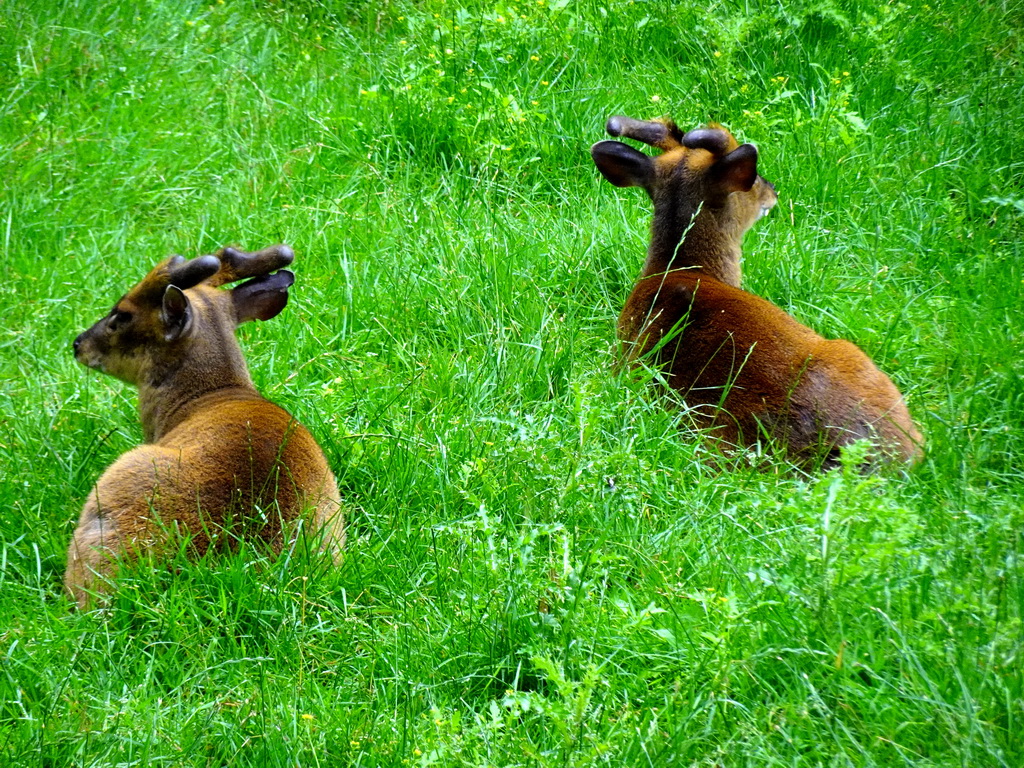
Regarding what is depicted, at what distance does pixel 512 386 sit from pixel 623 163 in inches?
60.0

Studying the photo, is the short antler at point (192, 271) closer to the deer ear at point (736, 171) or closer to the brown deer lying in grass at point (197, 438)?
the brown deer lying in grass at point (197, 438)

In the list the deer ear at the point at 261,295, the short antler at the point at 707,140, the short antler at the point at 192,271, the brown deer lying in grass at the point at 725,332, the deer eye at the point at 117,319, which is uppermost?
the short antler at the point at 707,140

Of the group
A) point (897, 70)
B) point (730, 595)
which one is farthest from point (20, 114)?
point (730, 595)

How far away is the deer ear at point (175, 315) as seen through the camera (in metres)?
5.61

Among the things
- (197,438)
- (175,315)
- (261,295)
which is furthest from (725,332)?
(175,315)

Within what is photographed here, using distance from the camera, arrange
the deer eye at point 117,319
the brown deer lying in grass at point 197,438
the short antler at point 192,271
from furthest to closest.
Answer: the deer eye at point 117,319 → the short antler at point 192,271 → the brown deer lying in grass at point 197,438

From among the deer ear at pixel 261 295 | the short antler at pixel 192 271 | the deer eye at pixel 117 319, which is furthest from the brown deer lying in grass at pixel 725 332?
the deer eye at pixel 117 319

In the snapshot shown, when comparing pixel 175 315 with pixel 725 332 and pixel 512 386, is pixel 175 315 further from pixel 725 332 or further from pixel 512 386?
pixel 725 332

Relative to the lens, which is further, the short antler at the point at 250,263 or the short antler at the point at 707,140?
the short antler at the point at 707,140

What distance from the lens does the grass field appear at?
374 cm

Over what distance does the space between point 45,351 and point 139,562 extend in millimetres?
2251

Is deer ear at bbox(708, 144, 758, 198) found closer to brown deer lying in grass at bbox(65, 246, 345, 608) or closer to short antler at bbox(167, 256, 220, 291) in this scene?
brown deer lying in grass at bbox(65, 246, 345, 608)

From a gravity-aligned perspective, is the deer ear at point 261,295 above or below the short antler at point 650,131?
below

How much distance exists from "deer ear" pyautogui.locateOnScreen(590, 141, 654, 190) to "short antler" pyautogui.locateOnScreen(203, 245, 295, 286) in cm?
172
